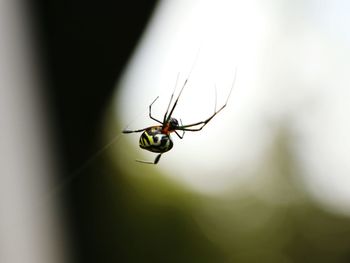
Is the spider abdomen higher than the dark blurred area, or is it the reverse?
the dark blurred area

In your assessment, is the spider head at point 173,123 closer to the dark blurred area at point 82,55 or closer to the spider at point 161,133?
the spider at point 161,133

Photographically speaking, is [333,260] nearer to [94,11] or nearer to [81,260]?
[81,260]

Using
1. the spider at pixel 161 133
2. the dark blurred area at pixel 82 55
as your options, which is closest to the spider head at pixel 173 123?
the spider at pixel 161 133

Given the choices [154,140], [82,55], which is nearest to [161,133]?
[154,140]

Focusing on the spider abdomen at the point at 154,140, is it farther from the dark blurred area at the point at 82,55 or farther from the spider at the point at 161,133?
the dark blurred area at the point at 82,55

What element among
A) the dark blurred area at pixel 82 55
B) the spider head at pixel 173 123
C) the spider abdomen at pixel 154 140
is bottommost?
the spider abdomen at pixel 154 140

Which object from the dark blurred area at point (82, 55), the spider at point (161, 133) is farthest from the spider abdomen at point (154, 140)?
the dark blurred area at point (82, 55)

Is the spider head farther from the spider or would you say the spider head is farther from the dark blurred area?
the dark blurred area

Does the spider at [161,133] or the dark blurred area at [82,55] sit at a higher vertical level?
the dark blurred area at [82,55]

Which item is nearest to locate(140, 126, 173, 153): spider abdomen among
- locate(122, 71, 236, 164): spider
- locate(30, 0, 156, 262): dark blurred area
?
locate(122, 71, 236, 164): spider
